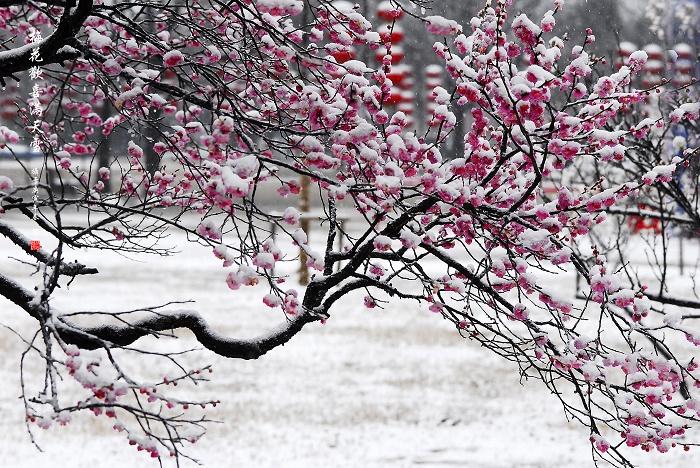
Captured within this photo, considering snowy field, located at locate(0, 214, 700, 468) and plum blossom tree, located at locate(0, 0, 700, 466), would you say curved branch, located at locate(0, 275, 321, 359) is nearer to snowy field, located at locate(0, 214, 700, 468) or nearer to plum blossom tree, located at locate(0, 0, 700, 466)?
plum blossom tree, located at locate(0, 0, 700, 466)

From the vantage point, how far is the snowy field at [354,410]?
10.7m

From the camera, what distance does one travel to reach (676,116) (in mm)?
5930

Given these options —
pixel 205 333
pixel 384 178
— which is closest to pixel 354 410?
pixel 205 333

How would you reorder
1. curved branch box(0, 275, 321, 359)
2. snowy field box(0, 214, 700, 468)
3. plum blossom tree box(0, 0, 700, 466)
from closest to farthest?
1. plum blossom tree box(0, 0, 700, 466)
2. curved branch box(0, 275, 321, 359)
3. snowy field box(0, 214, 700, 468)

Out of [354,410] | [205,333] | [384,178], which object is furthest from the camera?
[354,410]

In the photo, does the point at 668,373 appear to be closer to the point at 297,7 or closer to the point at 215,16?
the point at 297,7

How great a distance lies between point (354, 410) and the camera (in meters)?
12.6

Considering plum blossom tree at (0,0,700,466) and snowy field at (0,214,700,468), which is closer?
plum blossom tree at (0,0,700,466)

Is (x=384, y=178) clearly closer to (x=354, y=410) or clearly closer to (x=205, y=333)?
(x=205, y=333)


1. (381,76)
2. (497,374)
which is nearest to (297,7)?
(381,76)

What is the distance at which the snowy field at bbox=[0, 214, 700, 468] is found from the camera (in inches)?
421

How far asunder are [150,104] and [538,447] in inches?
296

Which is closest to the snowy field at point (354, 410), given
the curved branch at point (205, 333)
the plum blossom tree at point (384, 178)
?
the curved branch at point (205, 333)

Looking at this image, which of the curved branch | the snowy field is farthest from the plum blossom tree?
the snowy field
